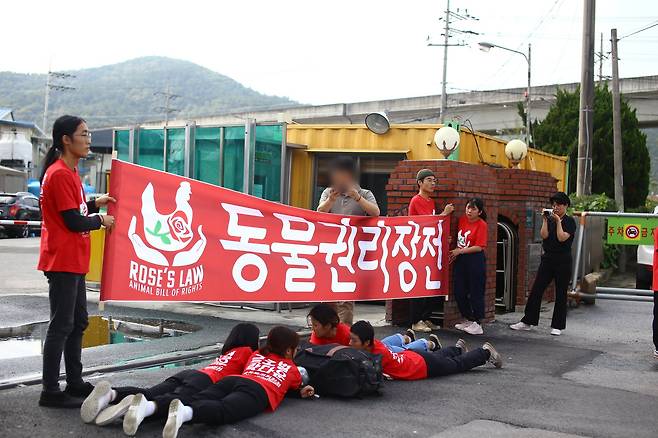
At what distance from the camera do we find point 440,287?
31.1 ft

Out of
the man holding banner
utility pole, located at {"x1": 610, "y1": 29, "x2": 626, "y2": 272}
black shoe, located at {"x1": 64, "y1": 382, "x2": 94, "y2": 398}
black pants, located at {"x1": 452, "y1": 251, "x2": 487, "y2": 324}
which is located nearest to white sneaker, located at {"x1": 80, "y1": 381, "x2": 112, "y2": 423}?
black shoe, located at {"x1": 64, "y1": 382, "x2": 94, "y2": 398}

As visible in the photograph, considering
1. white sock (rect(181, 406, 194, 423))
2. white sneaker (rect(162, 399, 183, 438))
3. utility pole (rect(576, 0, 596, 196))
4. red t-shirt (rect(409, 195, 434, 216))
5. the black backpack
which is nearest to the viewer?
white sneaker (rect(162, 399, 183, 438))

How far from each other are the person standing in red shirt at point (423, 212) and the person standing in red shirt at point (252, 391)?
3.91 meters

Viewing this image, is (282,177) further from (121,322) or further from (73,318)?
(73,318)

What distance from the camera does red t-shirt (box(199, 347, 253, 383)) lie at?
545 cm

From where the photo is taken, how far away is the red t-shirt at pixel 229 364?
5.45 meters

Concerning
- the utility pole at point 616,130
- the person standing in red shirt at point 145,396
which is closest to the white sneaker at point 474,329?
the person standing in red shirt at point 145,396

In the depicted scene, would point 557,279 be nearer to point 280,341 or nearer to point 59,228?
point 280,341

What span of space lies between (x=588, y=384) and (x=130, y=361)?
4046 mm

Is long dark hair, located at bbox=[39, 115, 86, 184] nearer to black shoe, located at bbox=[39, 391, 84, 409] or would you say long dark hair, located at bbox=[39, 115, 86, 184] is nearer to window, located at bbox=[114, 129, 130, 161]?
black shoe, located at bbox=[39, 391, 84, 409]

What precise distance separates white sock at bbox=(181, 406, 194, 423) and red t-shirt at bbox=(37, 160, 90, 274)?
4.15 feet

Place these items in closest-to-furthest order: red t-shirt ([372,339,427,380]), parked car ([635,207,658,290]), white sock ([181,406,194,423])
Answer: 1. white sock ([181,406,194,423])
2. red t-shirt ([372,339,427,380])
3. parked car ([635,207,658,290])

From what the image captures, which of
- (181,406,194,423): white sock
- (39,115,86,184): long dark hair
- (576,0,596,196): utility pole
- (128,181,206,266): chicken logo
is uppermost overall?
(576,0,596,196): utility pole

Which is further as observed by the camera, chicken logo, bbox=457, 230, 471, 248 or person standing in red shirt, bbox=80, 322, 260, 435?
chicken logo, bbox=457, 230, 471, 248
